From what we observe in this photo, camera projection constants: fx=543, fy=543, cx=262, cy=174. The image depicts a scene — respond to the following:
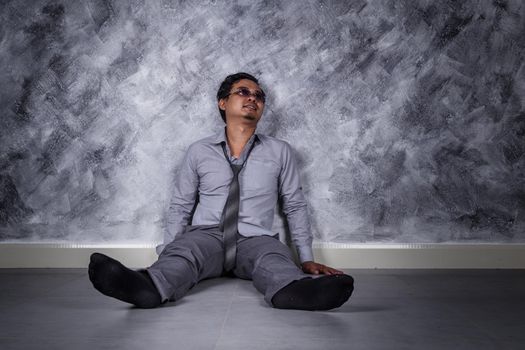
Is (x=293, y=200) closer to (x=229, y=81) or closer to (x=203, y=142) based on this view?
(x=203, y=142)

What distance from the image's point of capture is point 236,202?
2.41m

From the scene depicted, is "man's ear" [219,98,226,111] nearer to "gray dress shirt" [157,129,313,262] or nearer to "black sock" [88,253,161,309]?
"gray dress shirt" [157,129,313,262]

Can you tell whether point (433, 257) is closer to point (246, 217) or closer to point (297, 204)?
point (297, 204)

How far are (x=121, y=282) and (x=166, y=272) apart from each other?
22cm

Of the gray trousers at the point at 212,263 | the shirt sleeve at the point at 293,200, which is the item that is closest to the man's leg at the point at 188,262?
the gray trousers at the point at 212,263

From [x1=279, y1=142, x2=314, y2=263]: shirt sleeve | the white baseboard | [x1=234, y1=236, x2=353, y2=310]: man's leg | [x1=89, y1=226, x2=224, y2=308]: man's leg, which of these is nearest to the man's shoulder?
[x1=279, y1=142, x2=314, y2=263]: shirt sleeve

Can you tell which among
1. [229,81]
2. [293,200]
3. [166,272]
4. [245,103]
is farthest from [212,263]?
[229,81]

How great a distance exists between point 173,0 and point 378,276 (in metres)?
1.68

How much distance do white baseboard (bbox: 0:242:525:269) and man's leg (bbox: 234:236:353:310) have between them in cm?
67

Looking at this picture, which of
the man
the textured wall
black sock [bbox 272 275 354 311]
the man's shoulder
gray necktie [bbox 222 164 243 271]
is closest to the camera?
black sock [bbox 272 275 354 311]

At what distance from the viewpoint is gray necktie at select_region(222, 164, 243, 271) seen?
7.54 feet

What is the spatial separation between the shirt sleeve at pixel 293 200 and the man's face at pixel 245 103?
0.22 m

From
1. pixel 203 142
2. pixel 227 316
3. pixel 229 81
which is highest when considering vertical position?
pixel 229 81

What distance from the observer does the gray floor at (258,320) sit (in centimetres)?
131
